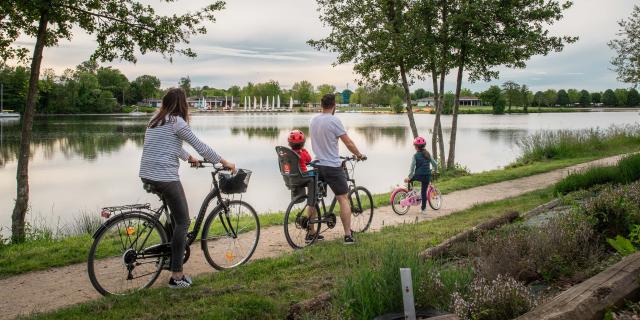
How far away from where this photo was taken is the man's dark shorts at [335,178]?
714cm

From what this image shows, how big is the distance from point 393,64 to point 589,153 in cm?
1095

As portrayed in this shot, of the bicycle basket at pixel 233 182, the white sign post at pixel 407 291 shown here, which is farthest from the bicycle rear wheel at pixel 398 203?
the white sign post at pixel 407 291

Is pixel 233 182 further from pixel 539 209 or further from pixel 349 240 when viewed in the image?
pixel 539 209

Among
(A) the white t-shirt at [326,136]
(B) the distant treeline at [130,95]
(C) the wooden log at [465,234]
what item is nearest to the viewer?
(C) the wooden log at [465,234]

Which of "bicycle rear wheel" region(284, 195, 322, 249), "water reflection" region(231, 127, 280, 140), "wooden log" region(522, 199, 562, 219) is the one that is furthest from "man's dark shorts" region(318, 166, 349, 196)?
"water reflection" region(231, 127, 280, 140)

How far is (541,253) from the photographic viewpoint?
493 cm

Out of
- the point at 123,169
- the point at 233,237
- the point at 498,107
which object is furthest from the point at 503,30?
the point at 498,107

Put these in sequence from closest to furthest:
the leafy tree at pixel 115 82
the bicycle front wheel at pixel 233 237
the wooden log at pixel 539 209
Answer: the bicycle front wheel at pixel 233 237
the wooden log at pixel 539 209
the leafy tree at pixel 115 82

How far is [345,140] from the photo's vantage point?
7012mm

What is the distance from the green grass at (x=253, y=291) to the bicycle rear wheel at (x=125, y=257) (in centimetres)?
32

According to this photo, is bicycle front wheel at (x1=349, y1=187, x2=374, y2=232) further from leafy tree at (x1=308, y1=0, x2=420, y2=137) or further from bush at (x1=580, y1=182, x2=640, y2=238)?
leafy tree at (x1=308, y1=0, x2=420, y2=137)

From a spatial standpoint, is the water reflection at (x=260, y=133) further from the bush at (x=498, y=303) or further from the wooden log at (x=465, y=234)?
the bush at (x=498, y=303)

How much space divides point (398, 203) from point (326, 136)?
4208mm

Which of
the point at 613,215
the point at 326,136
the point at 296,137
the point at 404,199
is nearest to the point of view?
the point at 613,215
